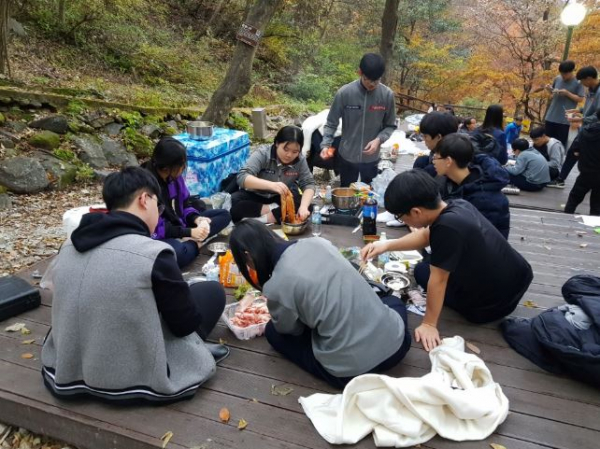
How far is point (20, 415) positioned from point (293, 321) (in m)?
1.47

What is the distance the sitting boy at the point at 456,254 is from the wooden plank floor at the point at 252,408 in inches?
8.1

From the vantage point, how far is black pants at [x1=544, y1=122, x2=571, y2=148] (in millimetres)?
7836

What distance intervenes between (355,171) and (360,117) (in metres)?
0.69

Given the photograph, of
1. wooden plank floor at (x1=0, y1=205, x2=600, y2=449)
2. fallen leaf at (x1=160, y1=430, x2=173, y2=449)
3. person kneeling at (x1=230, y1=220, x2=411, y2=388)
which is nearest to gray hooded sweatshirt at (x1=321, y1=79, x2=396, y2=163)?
wooden plank floor at (x1=0, y1=205, x2=600, y2=449)

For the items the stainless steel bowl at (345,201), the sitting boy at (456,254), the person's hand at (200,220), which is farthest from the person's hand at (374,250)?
the stainless steel bowl at (345,201)

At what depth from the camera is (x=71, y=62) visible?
8.88 metres

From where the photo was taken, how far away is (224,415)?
7.07 feet

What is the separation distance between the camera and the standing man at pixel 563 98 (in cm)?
725

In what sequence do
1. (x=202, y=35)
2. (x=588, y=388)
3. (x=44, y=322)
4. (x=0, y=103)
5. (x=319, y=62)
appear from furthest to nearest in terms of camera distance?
(x=319, y=62)
(x=202, y=35)
(x=0, y=103)
(x=44, y=322)
(x=588, y=388)

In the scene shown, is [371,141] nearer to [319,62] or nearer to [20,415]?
[20,415]

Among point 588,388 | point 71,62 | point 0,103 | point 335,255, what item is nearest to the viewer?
point 335,255

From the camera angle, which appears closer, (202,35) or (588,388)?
(588,388)

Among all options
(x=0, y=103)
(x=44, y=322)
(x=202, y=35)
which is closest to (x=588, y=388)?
(x=44, y=322)

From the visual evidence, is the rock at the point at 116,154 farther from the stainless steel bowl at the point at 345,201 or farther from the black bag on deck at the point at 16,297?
the black bag on deck at the point at 16,297
